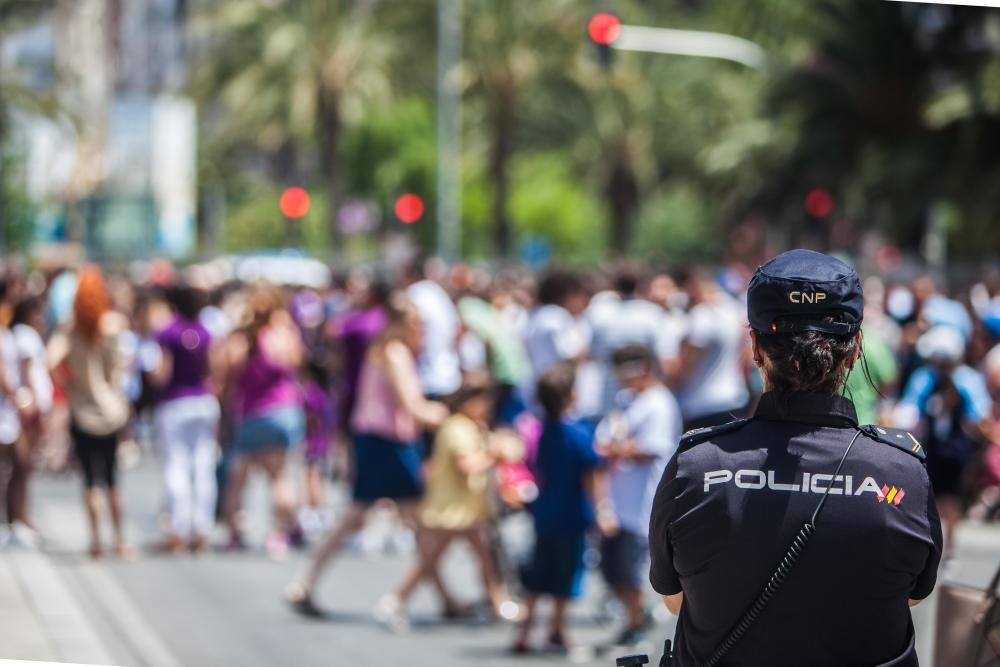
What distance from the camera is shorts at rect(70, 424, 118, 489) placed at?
459 inches

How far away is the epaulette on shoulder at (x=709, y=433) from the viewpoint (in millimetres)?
3094

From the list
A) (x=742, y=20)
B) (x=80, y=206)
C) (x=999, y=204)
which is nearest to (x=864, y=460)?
(x=999, y=204)

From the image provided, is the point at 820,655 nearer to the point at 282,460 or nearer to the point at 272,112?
the point at 282,460

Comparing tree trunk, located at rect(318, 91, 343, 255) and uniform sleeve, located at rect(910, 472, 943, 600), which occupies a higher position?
tree trunk, located at rect(318, 91, 343, 255)

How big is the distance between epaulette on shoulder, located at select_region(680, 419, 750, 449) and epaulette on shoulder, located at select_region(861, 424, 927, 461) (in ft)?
0.70

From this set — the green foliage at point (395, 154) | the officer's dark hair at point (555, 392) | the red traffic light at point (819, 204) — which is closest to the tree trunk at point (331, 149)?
the red traffic light at point (819, 204)

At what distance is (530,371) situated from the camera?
1356cm

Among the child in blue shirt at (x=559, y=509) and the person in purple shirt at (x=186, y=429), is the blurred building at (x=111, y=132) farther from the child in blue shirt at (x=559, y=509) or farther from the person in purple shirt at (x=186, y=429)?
the child in blue shirt at (x=559, y=509)

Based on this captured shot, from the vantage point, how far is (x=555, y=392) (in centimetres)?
880

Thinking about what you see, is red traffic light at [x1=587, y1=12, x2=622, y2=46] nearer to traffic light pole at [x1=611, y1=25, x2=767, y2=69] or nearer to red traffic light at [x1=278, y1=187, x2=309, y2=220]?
traffic light pole at [x1=611, y1=25, x2=767, y2=69]

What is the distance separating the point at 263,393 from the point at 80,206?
41.4 m

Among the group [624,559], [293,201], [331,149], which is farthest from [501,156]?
[624,559]

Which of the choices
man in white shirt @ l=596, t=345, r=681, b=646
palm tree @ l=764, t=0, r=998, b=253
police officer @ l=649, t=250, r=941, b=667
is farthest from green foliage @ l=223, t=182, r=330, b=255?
police officer @ l=649, t=250, r=941, b=667

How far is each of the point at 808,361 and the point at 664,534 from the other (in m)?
0.39
